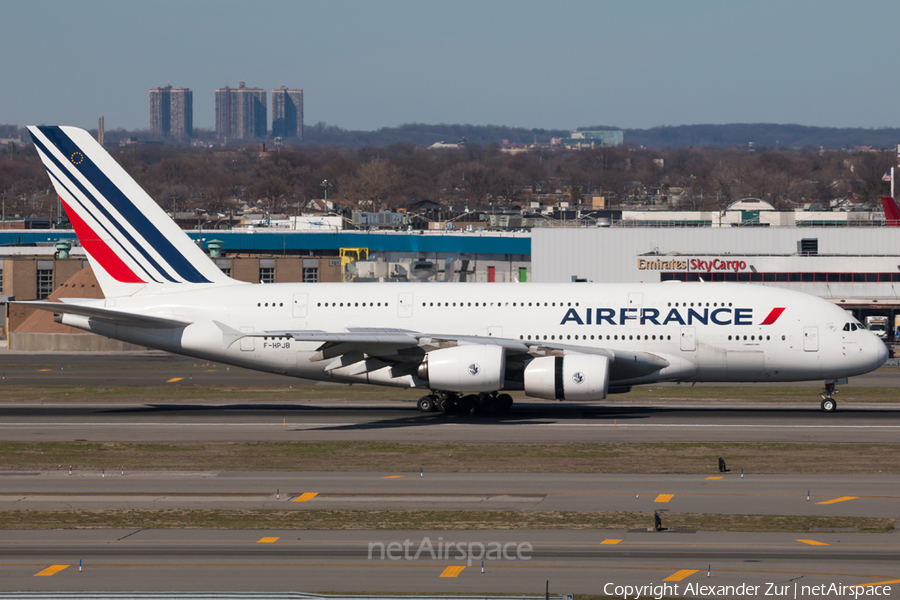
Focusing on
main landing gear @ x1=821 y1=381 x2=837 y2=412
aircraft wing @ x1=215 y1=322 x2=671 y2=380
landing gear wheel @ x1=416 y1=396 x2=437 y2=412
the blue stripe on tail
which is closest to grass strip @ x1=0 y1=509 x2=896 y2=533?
aircraft wing @ x1=215 y1=322 x2=671 y2=380

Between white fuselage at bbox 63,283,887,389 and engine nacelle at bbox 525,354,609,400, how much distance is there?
1.52 m

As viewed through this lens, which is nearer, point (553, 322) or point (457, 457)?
point (457, 457)

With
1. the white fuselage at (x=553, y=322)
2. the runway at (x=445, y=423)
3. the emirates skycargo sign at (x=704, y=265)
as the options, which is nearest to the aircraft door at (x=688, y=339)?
the white fuselage at (x=553, y=322)

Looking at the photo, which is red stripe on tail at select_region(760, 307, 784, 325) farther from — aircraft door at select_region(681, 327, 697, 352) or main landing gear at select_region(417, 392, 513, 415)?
main landing gear at select_region(417, 392, 513, 415)

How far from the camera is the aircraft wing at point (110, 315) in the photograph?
136 feet

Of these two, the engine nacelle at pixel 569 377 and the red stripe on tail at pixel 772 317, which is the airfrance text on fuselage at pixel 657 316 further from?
the engine nacelle at pixel 569 377

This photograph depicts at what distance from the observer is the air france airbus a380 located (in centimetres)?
4238

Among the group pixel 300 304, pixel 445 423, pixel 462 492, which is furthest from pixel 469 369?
pixel 462 492

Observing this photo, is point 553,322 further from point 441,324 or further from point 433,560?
A: point 433,560

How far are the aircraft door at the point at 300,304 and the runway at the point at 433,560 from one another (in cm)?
2135

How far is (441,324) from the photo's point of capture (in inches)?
1768

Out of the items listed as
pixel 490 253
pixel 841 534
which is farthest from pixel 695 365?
pixel 490 253

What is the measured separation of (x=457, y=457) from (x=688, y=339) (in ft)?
43.8

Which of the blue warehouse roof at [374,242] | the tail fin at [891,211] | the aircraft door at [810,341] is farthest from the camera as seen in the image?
the blue warehouse roof at [374,242]
